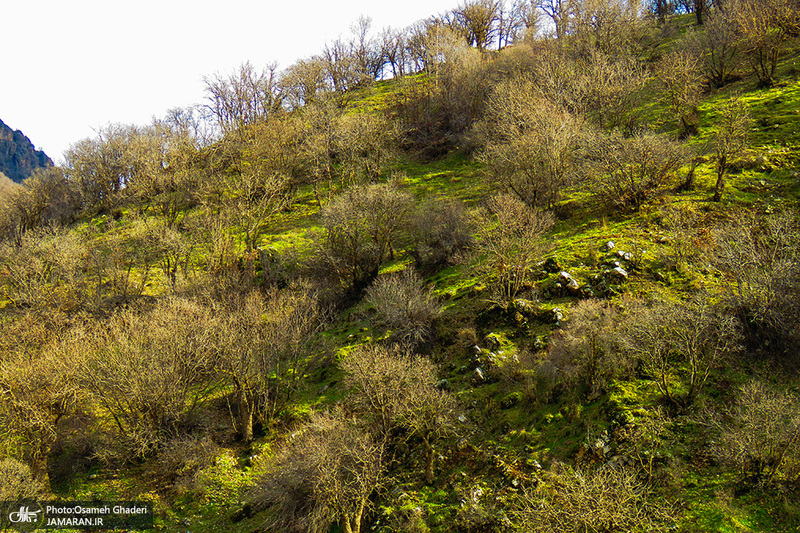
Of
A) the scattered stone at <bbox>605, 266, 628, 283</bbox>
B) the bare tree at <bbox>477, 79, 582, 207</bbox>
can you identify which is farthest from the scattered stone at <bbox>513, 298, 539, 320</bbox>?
the bare tree at <bbox>477, 79, 582, 207</bbox>

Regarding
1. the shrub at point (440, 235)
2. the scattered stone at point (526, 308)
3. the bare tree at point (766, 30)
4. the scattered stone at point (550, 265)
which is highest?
the bare tree at point (766, 30)

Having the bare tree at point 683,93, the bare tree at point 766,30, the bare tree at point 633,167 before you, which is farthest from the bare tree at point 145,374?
the bare tree at point 766,30

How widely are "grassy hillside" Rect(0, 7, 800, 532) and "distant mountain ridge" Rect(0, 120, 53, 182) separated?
14712 cm

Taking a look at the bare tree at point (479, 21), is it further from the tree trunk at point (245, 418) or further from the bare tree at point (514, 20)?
the tree trunk at point (245, 418)

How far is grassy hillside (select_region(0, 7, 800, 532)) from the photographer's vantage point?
54.1 feet

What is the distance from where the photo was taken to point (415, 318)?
27266 mm

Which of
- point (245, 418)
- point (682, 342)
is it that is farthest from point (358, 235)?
point (682, 342)

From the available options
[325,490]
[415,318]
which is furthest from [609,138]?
[325,490]

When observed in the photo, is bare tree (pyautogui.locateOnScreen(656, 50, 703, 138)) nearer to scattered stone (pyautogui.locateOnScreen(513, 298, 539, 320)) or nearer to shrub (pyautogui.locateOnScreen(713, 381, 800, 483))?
scattered stone (pyautogui.locateOnScreen(513, 298, 539, 320))

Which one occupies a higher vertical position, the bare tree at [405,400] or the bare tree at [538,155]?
the bare tree at [538,155]

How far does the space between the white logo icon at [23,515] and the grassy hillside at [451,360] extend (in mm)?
1360

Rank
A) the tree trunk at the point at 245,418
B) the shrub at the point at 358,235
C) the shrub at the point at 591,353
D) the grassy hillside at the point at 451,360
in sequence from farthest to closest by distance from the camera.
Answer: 1. the shrub at the point at 358,235
2. the tree trunk at the point at 245,418
3. the shrub at the point at 591,353
4. the grassy hillside at the point at 451,360

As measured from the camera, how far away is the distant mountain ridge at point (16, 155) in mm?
145375

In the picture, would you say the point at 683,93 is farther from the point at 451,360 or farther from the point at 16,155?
the point at 16,155
